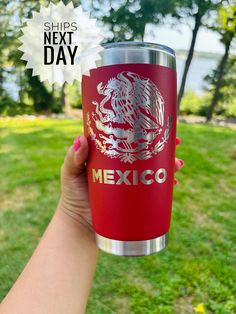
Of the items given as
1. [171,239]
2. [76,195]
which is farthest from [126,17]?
[171,239]

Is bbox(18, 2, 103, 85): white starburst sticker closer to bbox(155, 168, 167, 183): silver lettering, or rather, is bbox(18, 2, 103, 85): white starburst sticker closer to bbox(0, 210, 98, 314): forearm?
bbox(155, 168, 167, 183): silver lettering

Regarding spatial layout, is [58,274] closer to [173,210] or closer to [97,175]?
[97,175]

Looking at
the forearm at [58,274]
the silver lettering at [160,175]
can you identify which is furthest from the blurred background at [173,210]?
the forearm at [58,274]

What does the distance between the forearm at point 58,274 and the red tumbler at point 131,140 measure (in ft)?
0.63

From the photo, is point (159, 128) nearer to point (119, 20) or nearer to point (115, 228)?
point (115, 228)

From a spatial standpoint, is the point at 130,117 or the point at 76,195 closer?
the point at 130,117

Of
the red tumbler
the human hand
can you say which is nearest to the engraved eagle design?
the red tumbler

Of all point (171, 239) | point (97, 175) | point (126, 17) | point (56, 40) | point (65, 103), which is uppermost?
point (126, 17)

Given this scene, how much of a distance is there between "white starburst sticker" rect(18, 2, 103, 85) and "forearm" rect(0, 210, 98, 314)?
368 mm

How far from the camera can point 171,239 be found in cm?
166

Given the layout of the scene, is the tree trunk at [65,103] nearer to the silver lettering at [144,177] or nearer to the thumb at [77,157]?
the thumb at [77,157]

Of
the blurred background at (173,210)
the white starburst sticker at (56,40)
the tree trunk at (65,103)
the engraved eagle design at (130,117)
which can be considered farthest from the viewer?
the tree trunk at (65,103)

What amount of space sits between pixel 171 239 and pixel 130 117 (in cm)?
Result: 122

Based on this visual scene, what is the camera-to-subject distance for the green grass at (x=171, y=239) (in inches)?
49.9
